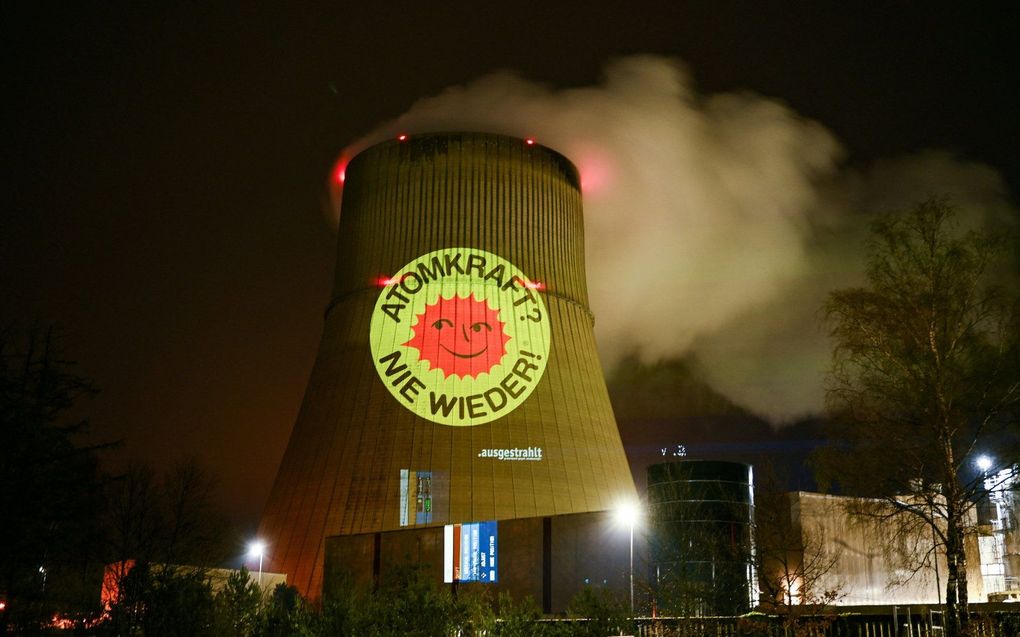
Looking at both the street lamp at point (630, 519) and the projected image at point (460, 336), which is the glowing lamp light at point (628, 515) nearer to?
the street lamp at point (630, 519)

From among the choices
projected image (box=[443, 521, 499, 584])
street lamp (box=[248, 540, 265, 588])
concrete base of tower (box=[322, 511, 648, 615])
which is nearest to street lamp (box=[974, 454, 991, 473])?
concrete base of tower (box=[322, 511, 648, 615])

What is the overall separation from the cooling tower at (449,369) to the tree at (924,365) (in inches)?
230

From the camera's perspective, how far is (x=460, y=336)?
17.0m

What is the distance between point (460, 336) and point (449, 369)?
1.99 feet

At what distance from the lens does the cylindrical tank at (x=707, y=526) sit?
47.7ft

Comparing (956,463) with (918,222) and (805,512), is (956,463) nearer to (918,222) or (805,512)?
(918,222)

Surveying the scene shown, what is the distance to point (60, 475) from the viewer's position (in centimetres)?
1416

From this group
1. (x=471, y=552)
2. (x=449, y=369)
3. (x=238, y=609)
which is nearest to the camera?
(x=238, y=609)

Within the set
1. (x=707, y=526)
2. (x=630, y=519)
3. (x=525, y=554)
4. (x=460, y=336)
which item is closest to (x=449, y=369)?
(x=460, y=336)

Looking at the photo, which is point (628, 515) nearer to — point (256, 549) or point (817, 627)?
A: point (817, 627)

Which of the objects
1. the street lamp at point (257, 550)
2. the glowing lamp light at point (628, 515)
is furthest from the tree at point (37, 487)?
the glowing lamp light at point (628, 515)

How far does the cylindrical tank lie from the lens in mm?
14531

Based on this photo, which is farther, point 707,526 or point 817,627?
point 707,526

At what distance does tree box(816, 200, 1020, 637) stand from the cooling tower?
5.85 m
